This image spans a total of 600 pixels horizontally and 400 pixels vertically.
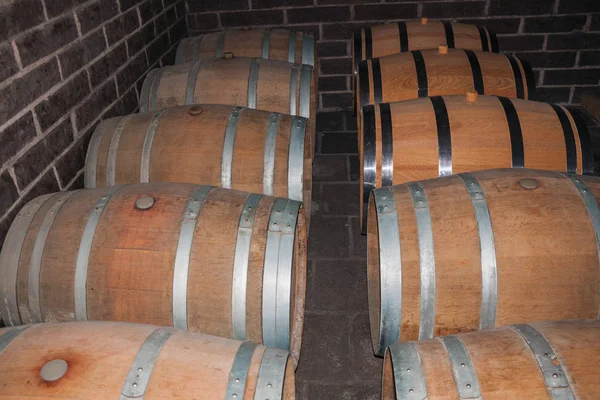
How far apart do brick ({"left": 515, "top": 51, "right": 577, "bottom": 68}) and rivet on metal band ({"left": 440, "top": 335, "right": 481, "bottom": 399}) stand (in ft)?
15.8

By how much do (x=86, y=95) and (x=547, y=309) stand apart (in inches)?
116

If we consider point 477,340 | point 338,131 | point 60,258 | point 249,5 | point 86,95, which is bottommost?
point 338,131

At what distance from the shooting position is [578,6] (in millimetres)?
5137

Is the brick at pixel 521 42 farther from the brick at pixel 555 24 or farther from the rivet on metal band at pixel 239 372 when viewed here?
the rivet on metal band at pixel 239 372

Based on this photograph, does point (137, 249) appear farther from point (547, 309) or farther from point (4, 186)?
point (547, 309)

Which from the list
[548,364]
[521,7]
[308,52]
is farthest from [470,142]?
[521,7]

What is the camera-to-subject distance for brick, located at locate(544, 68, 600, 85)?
5.55 m

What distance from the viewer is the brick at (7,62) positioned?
226 cm

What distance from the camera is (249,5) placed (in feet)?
17.5

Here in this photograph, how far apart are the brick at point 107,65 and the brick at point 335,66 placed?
2.63 m

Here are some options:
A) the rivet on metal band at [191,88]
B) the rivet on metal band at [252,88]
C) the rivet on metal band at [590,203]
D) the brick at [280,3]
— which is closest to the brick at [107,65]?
the rivet on metal band at [191,88]

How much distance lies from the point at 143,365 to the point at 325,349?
59.7 inches

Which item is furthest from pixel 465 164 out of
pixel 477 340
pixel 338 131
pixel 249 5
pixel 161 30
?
pixel 249 5

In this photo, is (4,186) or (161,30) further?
(161,30)
